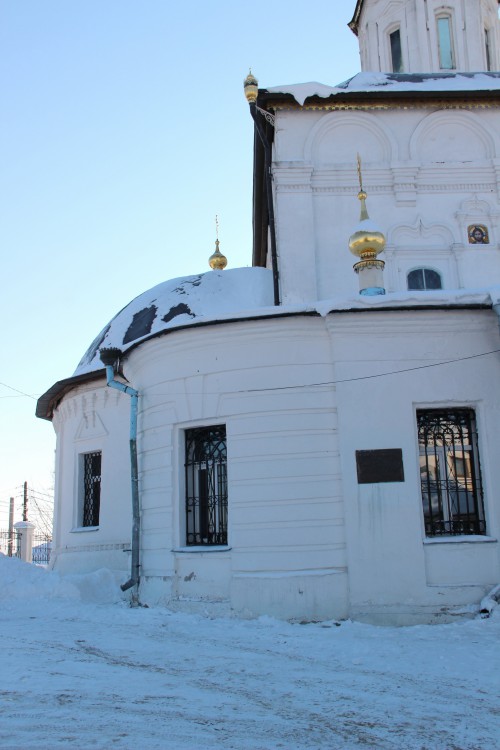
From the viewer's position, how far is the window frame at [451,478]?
857cm

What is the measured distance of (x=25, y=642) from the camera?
713 cm

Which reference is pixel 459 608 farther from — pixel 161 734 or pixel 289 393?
pixel 161 734

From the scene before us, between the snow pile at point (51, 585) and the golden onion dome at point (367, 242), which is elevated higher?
→ the golden onion dome at point (367, 242)

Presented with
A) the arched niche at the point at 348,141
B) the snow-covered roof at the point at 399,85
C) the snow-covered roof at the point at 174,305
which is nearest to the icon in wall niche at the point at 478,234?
the arched niche at the point at 348,141

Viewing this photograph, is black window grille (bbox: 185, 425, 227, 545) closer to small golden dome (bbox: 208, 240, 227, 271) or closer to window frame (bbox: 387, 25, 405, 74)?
small golden dome (bbox: 208, 240, 227, 271)

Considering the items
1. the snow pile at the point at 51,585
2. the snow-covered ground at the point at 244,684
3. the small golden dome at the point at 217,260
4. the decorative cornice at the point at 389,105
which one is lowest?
the snow-covered ground at the point at 244,684

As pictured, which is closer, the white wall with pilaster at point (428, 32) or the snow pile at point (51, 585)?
the snow pile at point (51, 585)

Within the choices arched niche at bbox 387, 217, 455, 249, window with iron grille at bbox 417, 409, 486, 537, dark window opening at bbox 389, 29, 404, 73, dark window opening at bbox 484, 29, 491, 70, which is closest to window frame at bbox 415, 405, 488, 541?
window with iron grille at bbox 417, 409, 486, 537

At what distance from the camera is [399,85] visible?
1448cm

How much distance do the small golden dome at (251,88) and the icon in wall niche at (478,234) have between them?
4647mm

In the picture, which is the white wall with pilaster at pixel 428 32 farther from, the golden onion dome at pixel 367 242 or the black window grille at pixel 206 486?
the black window grille at pixel 206 486

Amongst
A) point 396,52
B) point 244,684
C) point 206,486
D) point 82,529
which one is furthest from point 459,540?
point 396,52

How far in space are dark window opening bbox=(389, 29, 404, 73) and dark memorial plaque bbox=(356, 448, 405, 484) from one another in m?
11.7

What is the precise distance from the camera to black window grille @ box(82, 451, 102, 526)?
13.2m
